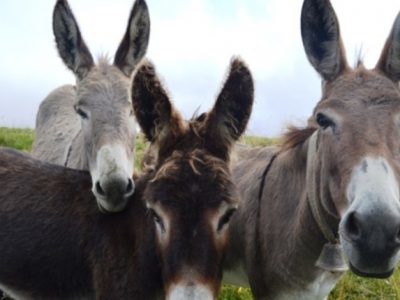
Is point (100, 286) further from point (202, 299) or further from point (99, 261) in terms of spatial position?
point (202, 299)

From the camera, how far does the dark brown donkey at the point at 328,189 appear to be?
3027 millimetres

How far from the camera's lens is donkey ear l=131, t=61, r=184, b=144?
3705 mm

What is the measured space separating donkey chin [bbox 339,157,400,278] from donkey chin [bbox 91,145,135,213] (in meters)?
1.82

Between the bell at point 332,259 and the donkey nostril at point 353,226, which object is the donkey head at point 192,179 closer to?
the donkey nostril at point 353,226

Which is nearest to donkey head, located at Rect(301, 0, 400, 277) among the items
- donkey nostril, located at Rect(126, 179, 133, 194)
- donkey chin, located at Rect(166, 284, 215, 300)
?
donkey chin, located at Rect(166, 284, 215, 300)

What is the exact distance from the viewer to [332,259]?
401 centimetres

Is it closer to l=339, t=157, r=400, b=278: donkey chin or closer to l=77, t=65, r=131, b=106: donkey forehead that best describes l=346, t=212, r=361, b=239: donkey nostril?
l=339, t=157, r=400, b=278: donkey chin

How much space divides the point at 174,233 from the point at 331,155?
1.08 meters

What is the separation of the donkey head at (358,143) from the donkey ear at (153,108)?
95cm

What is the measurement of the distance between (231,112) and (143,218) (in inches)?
40.5

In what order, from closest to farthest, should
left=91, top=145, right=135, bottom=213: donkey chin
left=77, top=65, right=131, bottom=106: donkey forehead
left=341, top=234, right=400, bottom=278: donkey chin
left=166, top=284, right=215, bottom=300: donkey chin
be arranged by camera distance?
left=341, top=234, right=400, bottom=278: donkey chin → left=166, top=284, right=215, bottom=300: donkey chin → left=91, top=145, right=135, bottom=213: donkey chin → left=77, top=65, right=131, bottom=106: donkey forehead

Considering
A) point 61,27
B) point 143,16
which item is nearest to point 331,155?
point 143,16

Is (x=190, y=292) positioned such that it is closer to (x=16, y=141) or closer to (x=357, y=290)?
(x=357, y=290)

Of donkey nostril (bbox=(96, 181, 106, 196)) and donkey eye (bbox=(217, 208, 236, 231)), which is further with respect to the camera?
donkey nostril (bbox=(96, 181, 106, 196))
